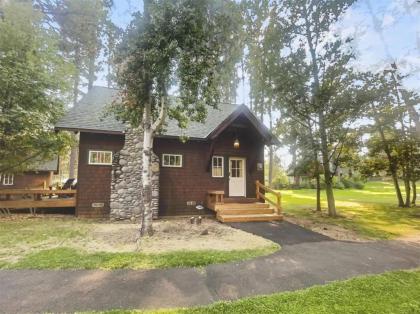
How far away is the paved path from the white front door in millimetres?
6261

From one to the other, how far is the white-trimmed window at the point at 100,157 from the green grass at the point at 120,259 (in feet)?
16.9

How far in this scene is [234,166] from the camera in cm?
1247

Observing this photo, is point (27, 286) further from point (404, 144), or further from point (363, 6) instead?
point (363, 6)

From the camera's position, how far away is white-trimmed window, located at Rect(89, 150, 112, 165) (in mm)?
10453

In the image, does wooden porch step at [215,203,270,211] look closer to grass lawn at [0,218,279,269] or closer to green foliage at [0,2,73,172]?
grass lawn at [0,218,279,269]

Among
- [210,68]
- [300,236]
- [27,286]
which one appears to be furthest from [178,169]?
[27,286]

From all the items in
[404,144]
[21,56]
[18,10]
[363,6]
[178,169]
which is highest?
[363,6]

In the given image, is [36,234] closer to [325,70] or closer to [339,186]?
[325,70]

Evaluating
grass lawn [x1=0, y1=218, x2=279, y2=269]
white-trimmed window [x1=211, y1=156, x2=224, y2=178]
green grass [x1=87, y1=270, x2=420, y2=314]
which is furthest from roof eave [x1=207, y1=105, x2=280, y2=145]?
green grass [x1=87, y1=270, x2=420, y2=314]

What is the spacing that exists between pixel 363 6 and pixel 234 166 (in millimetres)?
17405

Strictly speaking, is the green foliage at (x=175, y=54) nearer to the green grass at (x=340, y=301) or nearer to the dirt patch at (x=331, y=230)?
the green grass at (x=340, y=301)

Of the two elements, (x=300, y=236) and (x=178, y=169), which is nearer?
(x=300, y=236)

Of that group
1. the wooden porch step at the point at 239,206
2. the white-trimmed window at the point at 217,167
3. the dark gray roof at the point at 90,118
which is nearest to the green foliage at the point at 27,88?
the dark gray roof at the point at 90,118

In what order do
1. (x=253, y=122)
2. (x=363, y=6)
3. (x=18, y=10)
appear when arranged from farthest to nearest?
1. (x=363, y=6)
2. (x=253, y=122)
3. (x=18, y=10)
